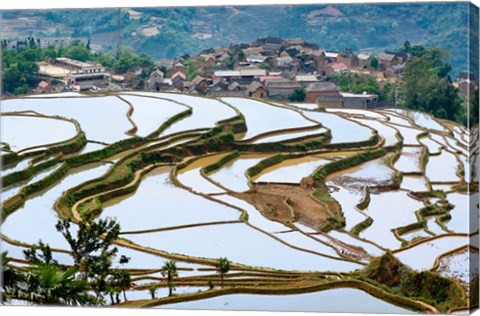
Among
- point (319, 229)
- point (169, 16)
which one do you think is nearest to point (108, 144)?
point (169, 16)

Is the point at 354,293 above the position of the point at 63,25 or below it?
below

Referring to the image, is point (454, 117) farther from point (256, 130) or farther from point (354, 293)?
point (256, 130)

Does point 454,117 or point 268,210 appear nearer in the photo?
point 454,117

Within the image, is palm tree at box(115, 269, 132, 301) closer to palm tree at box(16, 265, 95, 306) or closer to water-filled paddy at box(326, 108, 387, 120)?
palm tree at box(16, 265, 95, 306)

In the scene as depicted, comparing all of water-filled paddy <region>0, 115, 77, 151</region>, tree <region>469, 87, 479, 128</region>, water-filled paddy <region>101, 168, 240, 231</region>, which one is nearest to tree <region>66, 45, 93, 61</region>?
water-filled paddy <region>0, 115, 77, 151</region>

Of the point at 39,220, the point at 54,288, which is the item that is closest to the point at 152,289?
the point at 54,288

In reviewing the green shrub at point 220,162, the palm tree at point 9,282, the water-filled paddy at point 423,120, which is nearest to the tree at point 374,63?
the water-filled paddy at point 423,120
